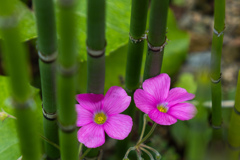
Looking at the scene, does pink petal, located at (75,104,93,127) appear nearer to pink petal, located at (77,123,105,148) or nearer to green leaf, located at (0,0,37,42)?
pink petal, located at (77,123,105,148)

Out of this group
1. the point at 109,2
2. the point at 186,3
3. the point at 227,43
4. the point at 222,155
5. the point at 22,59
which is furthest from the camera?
the point at 186,3

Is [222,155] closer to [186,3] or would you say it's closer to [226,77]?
[226,77]

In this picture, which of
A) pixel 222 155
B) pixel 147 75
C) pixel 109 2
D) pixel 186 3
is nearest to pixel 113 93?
pixel 147 75

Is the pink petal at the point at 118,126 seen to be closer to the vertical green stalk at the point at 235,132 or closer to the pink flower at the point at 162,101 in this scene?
the pink flower at the point at 162,101

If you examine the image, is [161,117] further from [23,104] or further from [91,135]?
[23,104]

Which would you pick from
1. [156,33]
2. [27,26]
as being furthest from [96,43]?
[27,26]

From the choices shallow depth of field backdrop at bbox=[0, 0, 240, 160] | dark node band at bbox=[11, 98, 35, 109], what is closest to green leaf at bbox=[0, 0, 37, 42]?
shallow depth of field backdrop at bbox=[0, 0, 240, 160]

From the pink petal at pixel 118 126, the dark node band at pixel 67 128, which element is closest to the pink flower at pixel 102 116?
the pink petal at pixel 118 126
